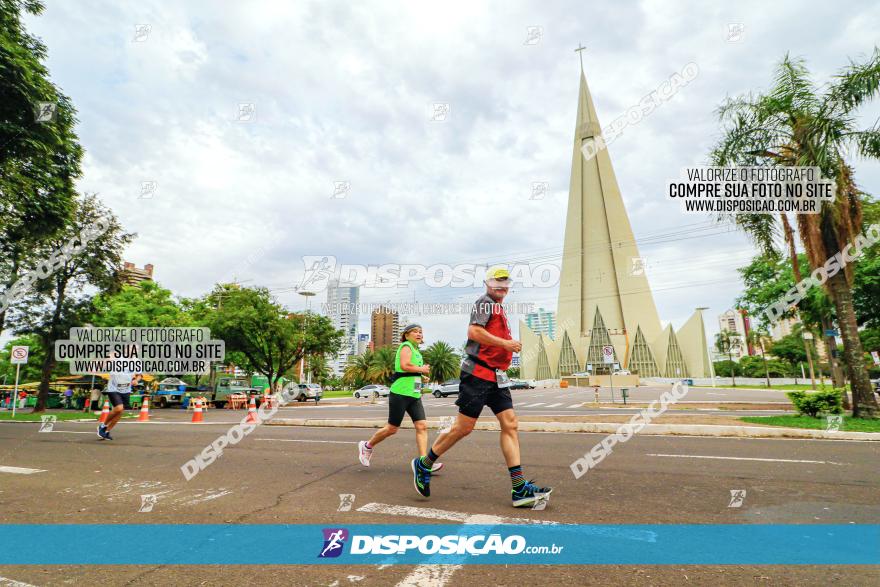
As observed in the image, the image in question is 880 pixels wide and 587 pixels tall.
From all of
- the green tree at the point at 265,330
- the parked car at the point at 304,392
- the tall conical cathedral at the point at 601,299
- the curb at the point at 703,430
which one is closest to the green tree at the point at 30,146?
the curb at the point at 703,430

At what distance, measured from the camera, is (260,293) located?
109ft

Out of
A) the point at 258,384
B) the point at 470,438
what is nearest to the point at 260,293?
the point at 258,384

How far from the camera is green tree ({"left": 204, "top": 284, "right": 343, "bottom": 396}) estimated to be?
3162 cm

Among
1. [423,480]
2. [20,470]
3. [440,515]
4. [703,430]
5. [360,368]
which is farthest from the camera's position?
[360,368]

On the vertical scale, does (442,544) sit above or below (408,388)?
below

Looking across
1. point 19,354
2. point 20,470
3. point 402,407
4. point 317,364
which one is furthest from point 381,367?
point 402,407

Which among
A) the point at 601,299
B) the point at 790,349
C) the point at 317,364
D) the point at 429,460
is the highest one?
the point at 601,299

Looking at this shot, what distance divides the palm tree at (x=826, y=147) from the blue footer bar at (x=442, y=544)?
417 inches

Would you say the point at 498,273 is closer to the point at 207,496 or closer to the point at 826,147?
the point at 207,496

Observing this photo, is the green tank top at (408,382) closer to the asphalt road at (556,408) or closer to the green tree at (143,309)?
the asphalt road at (556,408)

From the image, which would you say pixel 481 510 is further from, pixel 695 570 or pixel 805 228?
pixel 805 228

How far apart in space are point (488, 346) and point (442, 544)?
170cm

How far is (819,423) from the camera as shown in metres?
10.1

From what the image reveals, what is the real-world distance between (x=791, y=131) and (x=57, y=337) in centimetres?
2893
